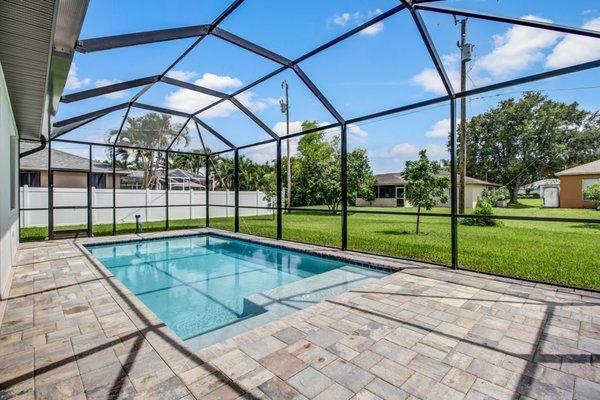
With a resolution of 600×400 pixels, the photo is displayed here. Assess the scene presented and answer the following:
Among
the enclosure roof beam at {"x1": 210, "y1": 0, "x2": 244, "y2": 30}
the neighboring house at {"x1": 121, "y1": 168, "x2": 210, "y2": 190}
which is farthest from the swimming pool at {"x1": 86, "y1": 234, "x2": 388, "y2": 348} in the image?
the neighboring house at {"x1": 121, "y1": 168, "x2": 210, "y2": 190}

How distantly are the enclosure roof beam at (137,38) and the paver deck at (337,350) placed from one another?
9.46 ft

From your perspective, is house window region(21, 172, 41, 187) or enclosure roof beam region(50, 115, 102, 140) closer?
enclosure roof beam region(50, 115, 102, 140)

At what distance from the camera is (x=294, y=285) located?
4590 mm

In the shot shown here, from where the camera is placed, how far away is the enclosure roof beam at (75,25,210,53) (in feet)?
11.8

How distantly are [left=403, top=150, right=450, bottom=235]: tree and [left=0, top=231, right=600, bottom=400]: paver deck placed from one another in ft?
17.9

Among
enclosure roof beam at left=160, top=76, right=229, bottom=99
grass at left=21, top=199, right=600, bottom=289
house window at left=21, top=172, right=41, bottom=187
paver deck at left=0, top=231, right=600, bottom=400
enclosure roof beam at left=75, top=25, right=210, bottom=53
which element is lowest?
paver deck at left=0, top=231, right=600, bottom=400

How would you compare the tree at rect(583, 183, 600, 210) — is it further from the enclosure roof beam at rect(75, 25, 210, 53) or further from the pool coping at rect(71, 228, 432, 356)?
the enclosure roof beam at rect(75, 25, 210, 53)

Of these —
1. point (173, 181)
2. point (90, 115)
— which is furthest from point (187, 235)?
point (173, 181)

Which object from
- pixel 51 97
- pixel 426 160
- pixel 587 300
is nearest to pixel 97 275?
pixel 51 97

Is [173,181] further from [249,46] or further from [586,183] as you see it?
[586,183]

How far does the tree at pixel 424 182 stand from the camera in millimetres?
9117

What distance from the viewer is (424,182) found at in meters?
9.12

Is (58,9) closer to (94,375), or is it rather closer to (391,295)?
(94,375)

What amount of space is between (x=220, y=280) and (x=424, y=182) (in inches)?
249
